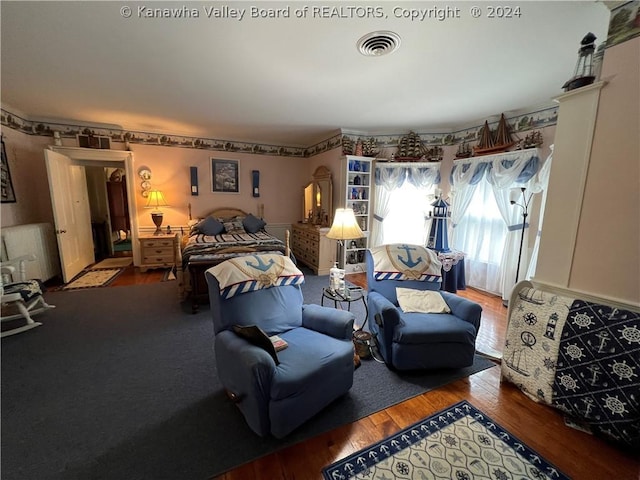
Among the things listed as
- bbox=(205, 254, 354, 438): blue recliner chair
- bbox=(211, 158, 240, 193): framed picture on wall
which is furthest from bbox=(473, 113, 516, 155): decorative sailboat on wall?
bbox=(211, 158, 240, 193): framed picture on wall

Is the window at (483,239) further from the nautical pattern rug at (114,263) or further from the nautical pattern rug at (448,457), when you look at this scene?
the nautical pattern rug at (114,263)

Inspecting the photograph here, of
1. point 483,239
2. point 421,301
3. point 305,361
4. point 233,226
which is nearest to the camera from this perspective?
point 305,361

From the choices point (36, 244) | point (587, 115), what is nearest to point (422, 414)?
point (587, 115)

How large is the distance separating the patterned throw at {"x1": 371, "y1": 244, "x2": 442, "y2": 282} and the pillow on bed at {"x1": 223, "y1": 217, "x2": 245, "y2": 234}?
10.4 feet

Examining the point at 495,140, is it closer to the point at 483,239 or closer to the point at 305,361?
the point at 483,239

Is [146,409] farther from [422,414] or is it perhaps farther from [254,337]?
[422,414]

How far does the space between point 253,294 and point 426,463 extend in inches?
59.6

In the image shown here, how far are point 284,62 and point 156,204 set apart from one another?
12.8ft

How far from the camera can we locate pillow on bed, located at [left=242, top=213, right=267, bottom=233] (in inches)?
204

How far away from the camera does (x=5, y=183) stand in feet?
11.6

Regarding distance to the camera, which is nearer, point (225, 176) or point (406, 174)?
point (406, 174)

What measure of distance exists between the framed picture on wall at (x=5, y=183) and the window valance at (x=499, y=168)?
6.55 m

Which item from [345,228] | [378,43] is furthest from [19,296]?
[378,43]

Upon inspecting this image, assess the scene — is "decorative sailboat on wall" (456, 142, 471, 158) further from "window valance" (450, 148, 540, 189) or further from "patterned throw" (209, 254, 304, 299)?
"patterned throw" (209, 254, 304, 299)
